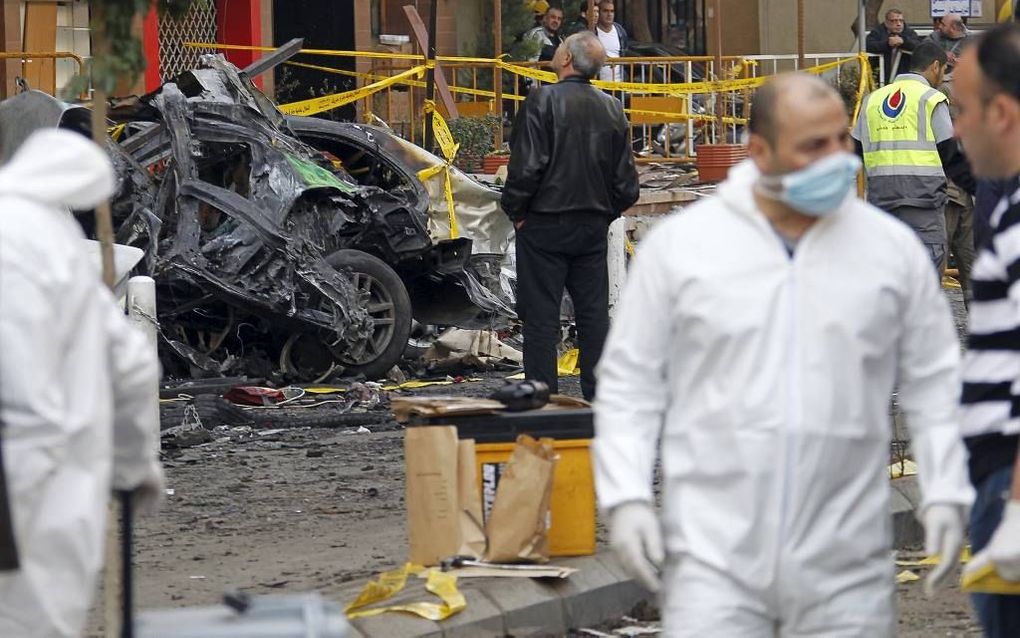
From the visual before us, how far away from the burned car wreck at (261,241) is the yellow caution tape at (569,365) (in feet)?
1.66

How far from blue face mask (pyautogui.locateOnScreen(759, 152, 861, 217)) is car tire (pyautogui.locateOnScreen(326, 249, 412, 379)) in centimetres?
826

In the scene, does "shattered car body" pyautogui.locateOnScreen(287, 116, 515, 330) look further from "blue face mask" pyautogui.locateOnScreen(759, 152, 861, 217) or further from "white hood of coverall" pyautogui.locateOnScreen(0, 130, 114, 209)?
"white hood of coverall" pyautogui.locateOnScreen(0, 130, 114, 209)

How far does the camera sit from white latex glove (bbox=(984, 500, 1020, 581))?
380cm

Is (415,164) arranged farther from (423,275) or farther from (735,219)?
(735,219)

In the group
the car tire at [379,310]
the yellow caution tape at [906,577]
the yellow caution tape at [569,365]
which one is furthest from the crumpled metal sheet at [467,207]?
the yellow caution tape at [906,577]

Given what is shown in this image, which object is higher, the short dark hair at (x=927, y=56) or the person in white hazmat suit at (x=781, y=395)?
the short dark hair at (x=927, y=56)

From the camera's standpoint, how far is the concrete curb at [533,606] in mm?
5867

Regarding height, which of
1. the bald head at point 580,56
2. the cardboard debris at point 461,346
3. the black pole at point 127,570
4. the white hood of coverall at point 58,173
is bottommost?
the cardboard debris at point 461,346

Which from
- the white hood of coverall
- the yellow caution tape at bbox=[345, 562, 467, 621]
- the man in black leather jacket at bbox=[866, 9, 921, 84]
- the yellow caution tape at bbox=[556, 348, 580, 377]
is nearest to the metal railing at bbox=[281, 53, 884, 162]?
the man in black leather jacket at bbox=[866, 9, 921, 84]

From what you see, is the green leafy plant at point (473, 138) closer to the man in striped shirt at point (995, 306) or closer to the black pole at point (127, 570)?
the man in striped shirt at point (995, 306)

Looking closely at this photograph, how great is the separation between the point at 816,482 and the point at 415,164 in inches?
391

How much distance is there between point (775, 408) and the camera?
3721 millimetres

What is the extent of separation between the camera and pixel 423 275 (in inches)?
514

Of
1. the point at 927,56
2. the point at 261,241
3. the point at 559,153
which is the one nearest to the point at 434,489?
the point at 559,153
